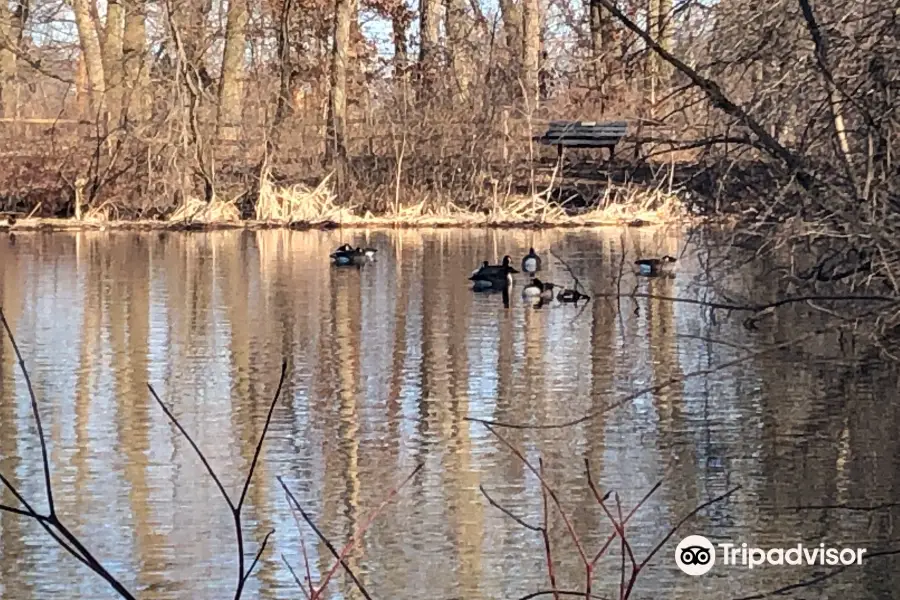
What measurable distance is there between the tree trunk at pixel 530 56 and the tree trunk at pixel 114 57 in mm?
7161

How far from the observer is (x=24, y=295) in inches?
542

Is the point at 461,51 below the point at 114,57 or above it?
above

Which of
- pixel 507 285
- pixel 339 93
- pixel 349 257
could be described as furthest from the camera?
pixel 339 93

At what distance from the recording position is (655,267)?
15.4 metres

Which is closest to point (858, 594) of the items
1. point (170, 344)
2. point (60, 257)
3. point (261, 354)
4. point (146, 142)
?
point (261, 354)

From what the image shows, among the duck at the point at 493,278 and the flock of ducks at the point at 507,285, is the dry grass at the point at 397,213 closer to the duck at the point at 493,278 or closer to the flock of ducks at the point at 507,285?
the flock of ducks at the point at 507,285

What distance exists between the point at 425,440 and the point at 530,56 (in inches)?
807

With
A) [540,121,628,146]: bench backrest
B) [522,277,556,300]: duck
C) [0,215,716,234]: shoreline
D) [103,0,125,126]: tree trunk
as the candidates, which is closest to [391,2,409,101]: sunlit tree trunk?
[0,215,716,234]: shoreline

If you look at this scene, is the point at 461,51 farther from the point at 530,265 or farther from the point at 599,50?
the point at 599,50

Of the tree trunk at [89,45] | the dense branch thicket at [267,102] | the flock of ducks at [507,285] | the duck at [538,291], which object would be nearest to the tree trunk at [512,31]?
the dense branch thicket at [267,102]

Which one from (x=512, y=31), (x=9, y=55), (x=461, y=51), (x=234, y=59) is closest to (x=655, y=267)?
(x=512, y=31)

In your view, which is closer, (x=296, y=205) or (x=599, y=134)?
(x=599, y=134)

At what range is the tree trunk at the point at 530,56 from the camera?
2575 cm

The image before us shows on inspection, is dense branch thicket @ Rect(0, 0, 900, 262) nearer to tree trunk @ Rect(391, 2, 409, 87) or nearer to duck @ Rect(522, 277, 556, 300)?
tree trunk @ Rect(391, 2, 409, 87)
